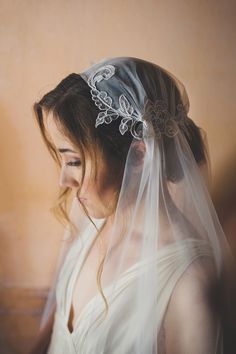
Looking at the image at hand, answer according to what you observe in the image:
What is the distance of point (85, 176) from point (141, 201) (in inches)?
5.8

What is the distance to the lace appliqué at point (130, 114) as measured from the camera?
2.50 ft

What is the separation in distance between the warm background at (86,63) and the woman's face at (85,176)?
0.10 meters

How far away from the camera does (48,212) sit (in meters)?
0.97

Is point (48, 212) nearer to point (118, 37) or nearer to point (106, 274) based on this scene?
point (106, 274)

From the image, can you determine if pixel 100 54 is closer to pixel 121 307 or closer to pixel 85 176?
pixel 85 176

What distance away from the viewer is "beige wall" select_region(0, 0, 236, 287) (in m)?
0.89

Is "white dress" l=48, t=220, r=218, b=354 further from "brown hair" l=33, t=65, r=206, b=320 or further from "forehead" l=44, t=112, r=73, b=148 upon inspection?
"forehead" l=44, t=112, r=73, b=148

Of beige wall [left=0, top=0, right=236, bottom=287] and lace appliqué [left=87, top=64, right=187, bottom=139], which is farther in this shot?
beige wall [left=0, top=0, right=236, bottom=287]

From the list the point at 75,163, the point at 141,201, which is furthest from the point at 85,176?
the point at 141,201

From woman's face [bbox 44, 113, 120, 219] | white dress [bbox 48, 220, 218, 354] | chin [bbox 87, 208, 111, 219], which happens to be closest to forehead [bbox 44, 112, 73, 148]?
woman's face [bbox 44, 113, 120, 219]

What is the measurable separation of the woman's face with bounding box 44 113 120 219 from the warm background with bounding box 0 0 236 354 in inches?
3.9

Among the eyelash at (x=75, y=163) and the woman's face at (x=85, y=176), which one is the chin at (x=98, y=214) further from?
the eyelash at (x=75, y=163)

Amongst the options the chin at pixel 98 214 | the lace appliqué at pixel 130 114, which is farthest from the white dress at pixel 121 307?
the lace appliqué at pixel 130 114

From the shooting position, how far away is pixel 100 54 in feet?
2.99
